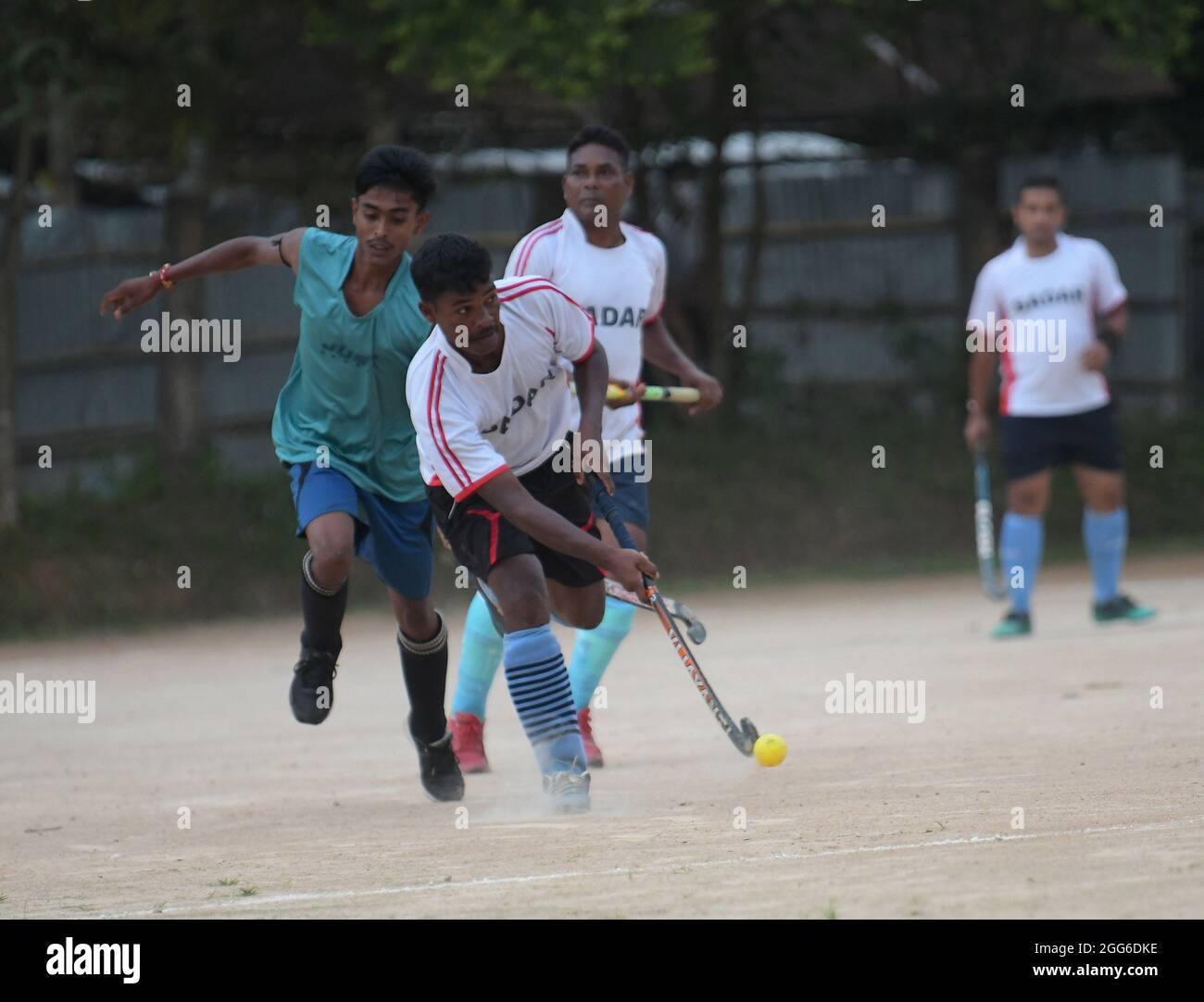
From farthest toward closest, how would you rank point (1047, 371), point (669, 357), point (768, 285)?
point (768, 285), point (1047, 371), point (669, 357)

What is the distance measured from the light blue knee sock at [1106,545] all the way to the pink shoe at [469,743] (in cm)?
444

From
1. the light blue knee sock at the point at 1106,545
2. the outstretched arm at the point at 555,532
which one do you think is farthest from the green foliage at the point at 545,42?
the outstretched arm at the point at 555,532

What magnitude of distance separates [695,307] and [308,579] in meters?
11.3

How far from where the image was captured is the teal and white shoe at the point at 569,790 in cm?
598

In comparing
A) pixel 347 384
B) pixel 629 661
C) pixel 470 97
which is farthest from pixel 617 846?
pixel 470 97

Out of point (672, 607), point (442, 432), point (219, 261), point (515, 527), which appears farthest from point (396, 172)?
point (672, 607)

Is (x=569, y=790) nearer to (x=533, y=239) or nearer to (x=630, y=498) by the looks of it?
(x=630, y=498)

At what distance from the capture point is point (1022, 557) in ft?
34.2

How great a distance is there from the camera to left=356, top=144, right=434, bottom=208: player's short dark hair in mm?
6258

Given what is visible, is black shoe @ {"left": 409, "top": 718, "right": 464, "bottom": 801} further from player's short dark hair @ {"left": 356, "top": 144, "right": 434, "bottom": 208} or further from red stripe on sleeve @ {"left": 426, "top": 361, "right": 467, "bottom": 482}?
player's short dark hair @ {"left": 356, "top": 144, "right": 434, "bottom": 208}

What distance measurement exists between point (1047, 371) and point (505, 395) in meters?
5.04

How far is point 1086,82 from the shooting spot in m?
18.1

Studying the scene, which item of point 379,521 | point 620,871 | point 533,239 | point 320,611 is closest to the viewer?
point 620,871

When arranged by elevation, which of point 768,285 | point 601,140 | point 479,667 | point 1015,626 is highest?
point 768,285
